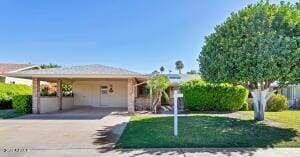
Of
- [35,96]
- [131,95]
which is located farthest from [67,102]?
[131,95]

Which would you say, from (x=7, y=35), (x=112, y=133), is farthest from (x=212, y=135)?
(x=7, y=35)

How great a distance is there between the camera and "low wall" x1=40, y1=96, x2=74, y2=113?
19.7 m

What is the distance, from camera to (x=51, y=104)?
21297 mm

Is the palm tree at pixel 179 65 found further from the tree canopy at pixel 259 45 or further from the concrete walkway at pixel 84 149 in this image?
the concrete walkway at pixel 84 149

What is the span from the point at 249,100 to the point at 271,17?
40.0ft

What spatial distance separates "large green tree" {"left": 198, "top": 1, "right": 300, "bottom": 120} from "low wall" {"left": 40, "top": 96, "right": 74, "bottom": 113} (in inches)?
497

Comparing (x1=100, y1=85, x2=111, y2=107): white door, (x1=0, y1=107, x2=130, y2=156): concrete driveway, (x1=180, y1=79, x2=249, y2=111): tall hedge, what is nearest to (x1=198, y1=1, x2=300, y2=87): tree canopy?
(x1=0, y1=107, x2=130, y2=156): concrete driveway

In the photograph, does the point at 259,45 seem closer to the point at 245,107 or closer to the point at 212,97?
the point at 212,97

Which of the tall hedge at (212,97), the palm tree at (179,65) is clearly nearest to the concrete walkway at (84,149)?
the tall hedge at (212,97)

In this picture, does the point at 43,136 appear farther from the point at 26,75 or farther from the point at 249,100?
the point at 249,100

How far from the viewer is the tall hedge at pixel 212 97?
20.3m

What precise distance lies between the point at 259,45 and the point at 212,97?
A: 9.37m

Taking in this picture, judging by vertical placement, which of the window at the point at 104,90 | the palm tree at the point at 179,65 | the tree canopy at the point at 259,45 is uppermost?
the palm tree at the point at 179,65

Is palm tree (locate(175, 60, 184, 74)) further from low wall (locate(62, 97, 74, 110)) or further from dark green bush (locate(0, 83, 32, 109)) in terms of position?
dark green bush (locate(0, 83, 32, 109))
